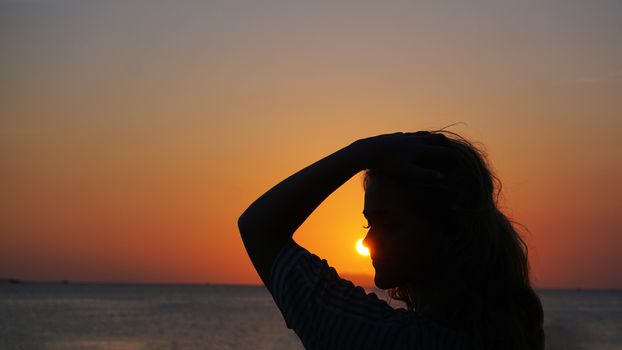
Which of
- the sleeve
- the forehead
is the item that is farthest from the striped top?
→ the forehead

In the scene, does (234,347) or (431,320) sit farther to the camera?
(234,347)

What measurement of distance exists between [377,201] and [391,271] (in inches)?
5.2

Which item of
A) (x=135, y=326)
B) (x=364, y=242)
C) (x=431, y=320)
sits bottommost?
(x=135, y=326)

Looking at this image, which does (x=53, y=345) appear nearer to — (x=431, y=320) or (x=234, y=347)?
(x=234, y=347)

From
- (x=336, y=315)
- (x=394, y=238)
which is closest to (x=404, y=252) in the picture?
(x=394, y=238)

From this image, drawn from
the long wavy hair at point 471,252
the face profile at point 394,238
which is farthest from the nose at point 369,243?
the long wavy hair at point 471,252

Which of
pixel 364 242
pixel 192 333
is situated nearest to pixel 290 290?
pixel 364 242

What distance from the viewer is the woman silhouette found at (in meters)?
1.67

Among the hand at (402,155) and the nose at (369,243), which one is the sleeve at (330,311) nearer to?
the nose at (369,243)

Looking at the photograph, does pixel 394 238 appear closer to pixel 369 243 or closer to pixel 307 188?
pixel 369 243

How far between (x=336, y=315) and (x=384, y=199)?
228mm

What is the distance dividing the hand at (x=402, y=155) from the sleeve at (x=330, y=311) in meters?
0.21

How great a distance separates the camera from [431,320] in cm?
172

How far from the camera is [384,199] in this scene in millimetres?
1715
